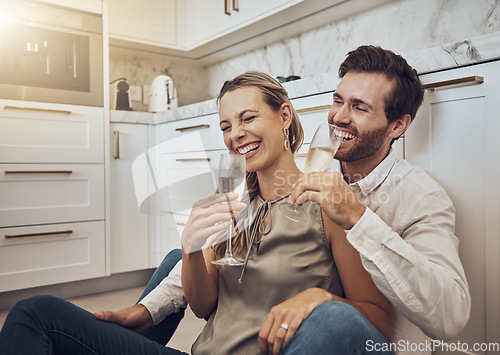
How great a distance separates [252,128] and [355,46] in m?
1.30

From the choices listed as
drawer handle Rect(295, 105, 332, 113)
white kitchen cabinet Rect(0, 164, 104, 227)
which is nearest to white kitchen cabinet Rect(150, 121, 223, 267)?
white kitchen cabinet Rect(0, 164, 104, 227)

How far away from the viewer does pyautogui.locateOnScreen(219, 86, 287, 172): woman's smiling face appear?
33.7 inches

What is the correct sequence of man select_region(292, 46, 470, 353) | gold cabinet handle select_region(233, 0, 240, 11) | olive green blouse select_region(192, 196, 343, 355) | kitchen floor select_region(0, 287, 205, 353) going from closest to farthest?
man select_region(292, 46, 470, 353), olive green blouse select_region(192, 196, 343, 355), kitchen floor select_region(0, 287, 205, 353), gold cabinet handle select_region(233, 0, 240, 11)

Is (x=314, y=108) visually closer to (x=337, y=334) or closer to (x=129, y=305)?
(x=337, y=334)

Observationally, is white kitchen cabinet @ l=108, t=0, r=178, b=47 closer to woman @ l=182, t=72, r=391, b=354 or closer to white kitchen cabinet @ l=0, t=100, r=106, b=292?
white kitchen cabinet @ l=0, t=100, r=106, b=292

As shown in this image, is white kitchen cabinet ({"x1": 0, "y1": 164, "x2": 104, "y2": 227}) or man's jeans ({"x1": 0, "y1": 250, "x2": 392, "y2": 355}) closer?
man's jeans ({"x1": 0, "y1": 250, "x2": 392, "y2": 355})

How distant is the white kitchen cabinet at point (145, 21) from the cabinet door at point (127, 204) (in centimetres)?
55

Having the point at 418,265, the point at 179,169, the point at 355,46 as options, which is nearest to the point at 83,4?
the point at 179,169

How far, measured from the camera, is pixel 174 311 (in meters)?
0.89

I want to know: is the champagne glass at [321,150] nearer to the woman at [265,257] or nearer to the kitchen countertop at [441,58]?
the woman at [265,257]

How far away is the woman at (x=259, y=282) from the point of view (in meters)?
0.61

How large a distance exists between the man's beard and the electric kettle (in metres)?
1.72

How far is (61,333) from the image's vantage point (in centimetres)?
72

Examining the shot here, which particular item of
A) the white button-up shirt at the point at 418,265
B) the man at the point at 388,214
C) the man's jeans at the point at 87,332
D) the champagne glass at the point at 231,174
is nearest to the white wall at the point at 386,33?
the man at the point at 388,214
